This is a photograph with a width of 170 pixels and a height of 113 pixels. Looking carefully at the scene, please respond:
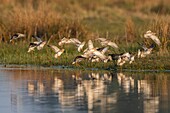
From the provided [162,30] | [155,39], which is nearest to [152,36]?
[155,39]

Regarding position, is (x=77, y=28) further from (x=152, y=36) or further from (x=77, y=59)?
(x=77, y=59)

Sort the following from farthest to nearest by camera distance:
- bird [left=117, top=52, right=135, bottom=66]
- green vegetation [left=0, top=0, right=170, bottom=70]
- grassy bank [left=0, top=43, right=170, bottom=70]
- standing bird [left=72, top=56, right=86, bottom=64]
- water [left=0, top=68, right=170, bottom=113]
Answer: green vegetation [left=0, top=0, right=170, bottom=70], standing bird [left=72, top=56, right=86, bottom=64], grassy bank [left=0, top=43, right=170, bottom=70], bird [left=117, top=52, right=135, bottom=66], water [left=0, top=68, right=170, bottom=113]

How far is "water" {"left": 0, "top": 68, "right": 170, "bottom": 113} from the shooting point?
11320 millimetres

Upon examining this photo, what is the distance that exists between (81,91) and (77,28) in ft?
37.2

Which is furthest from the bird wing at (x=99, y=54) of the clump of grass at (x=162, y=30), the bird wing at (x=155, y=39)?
the clump of grass at (x=162, y=30)

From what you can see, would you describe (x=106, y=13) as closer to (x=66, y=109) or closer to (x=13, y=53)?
(x=13, y=53)

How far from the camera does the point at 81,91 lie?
523 inches

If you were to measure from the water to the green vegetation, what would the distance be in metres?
1.56

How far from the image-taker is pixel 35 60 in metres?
19.0

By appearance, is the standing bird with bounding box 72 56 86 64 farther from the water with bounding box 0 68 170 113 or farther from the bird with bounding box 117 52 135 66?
the bird with bounding box 117 52 135 66

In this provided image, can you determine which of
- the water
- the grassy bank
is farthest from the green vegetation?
the water

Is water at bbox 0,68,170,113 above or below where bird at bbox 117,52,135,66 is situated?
below

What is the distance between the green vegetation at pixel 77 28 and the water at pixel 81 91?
1.56 meters

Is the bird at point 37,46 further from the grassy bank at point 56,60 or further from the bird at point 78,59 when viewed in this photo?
the bird at point 78,59
